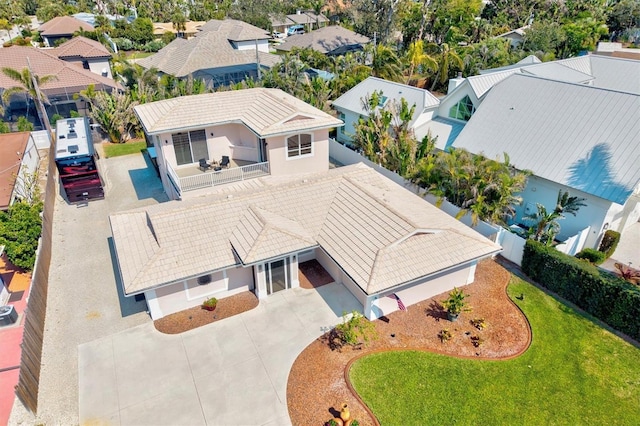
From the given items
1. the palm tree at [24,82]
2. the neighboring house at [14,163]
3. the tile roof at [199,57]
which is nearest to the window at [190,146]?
the neighboring house at [14,163]

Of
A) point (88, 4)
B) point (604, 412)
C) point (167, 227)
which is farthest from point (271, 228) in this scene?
point (88, 4)

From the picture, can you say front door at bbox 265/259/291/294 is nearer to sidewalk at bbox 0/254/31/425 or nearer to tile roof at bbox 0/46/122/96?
sidewalk at bbox 0/254/31/425

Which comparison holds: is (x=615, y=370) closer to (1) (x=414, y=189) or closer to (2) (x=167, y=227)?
(1) (x=414, y=189)

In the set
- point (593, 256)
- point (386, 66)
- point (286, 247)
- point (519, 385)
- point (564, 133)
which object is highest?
point (386, 66)

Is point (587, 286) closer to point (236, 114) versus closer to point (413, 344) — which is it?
point (413, 344)

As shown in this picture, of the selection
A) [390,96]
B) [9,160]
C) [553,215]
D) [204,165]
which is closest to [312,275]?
[204,165]

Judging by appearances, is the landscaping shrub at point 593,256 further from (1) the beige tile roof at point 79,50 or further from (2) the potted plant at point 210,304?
(1) the beige tile roof at point 79,50
